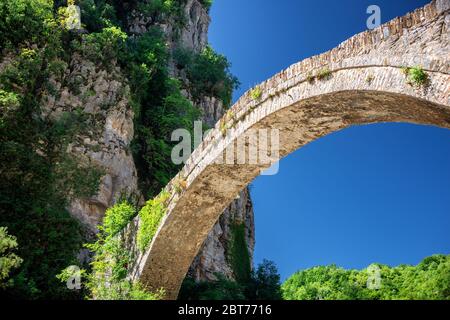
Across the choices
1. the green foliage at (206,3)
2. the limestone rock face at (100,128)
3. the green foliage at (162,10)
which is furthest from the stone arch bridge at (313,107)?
the green foliage at (206,3)

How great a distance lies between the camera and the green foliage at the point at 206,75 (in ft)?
72.7

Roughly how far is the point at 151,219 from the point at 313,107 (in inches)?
195

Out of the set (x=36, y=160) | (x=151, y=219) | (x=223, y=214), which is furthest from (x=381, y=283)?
(x=36, y=160)

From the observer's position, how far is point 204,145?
9594mm

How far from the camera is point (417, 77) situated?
16.4ft

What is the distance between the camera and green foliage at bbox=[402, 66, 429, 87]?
16.2 ft

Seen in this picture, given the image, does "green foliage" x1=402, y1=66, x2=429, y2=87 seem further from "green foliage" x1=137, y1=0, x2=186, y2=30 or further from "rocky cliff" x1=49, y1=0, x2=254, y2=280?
"green foliage" x1=137, y1=0, x2=186, y2=30

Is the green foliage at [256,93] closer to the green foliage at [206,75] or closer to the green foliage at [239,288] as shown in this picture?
the green foliage at [239,288]

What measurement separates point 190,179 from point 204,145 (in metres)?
0.76

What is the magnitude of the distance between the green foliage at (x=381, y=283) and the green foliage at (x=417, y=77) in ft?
42.9

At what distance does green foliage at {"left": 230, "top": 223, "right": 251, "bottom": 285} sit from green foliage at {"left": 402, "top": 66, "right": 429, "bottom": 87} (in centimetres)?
1300
